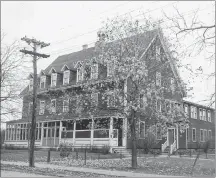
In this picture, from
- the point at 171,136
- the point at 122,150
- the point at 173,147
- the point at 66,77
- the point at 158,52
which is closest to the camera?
the point at 158,52

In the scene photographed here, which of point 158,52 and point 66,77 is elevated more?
point 66,77

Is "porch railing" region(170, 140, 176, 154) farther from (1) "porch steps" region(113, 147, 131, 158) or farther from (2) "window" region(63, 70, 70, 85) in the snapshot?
(2) "window" region(63, 70, 70, 85)

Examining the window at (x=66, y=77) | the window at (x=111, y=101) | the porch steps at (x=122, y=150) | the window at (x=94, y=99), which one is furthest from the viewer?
the window at (x=66, y=77)

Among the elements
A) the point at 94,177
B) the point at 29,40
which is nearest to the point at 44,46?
the point at 29,40

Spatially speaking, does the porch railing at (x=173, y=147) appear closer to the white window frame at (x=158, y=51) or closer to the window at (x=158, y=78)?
the window at (x=158, y=78)

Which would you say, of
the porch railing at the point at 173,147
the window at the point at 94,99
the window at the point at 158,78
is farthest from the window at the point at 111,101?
the porch railing at the point at 173,147

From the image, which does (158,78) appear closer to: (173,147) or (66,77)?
(173,147)

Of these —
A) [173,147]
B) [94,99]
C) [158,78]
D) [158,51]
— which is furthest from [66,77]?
[158,78]

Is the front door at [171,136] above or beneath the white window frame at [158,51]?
beneath

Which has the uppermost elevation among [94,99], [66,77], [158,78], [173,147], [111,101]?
[66,77]

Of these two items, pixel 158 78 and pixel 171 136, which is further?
pixel 171 136

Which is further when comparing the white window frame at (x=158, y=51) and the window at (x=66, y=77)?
the window at (x=66, y=77)

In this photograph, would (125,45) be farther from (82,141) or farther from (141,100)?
(82,141)

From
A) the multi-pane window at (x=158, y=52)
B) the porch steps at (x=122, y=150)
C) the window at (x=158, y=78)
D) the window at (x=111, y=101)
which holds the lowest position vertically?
the porch steps at (x=122, y=150)
